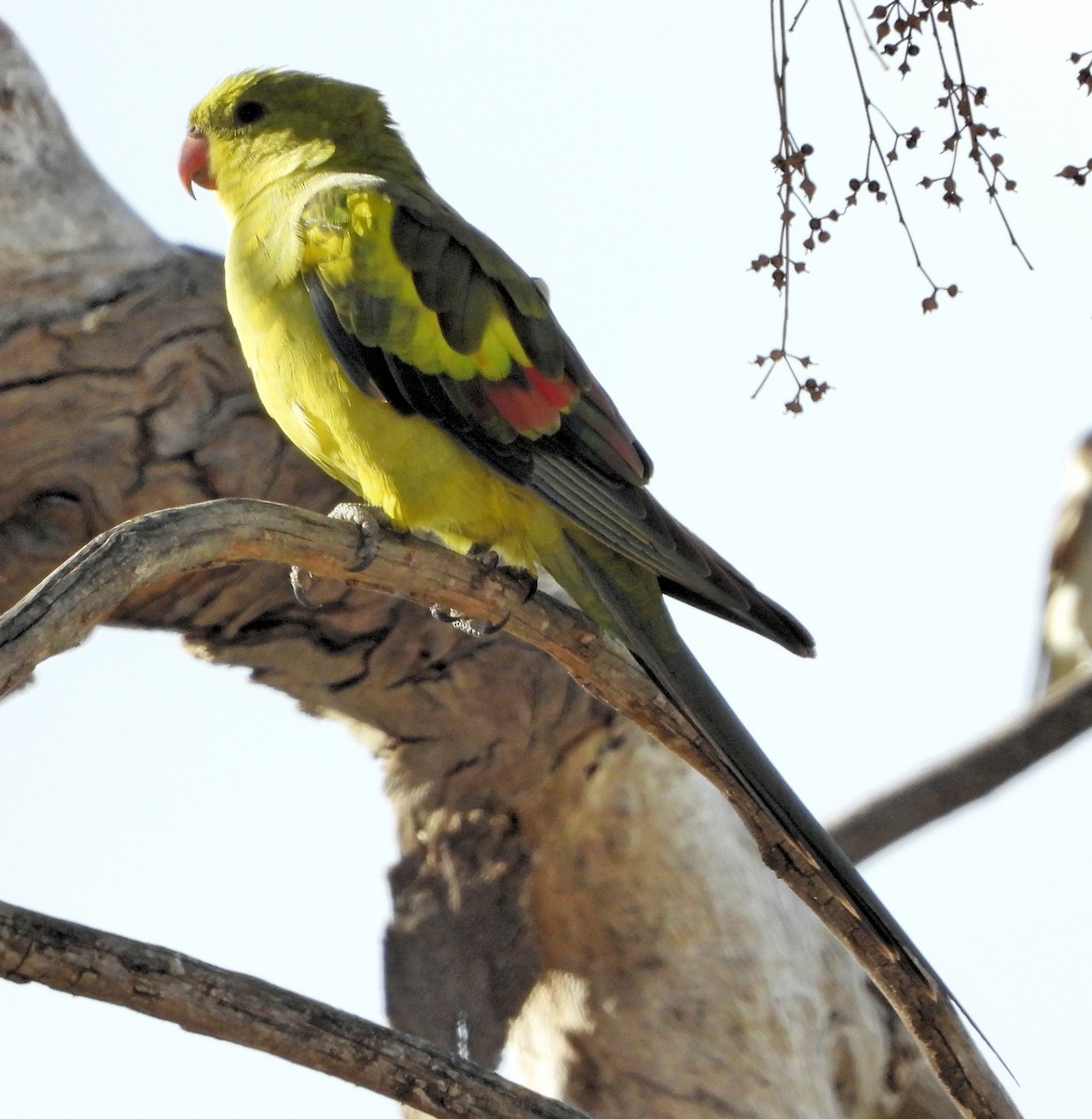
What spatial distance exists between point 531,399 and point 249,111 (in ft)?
4.55

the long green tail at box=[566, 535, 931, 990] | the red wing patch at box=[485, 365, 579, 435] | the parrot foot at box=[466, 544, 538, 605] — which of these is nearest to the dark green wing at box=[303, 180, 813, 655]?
the red wing patch at box=[485, 365, 579, 435]

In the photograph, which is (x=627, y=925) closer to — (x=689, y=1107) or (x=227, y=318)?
(x=689, y=1107)

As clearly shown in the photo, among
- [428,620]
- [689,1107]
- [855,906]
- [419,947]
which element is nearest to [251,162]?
[428,620]

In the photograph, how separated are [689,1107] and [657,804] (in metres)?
0.87

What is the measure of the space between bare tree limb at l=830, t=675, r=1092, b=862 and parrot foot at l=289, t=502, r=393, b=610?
189cm

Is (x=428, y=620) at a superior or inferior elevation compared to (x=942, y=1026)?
superior

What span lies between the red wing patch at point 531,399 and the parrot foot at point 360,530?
15.3 inches

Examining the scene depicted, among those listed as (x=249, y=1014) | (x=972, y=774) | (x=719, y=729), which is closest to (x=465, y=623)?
(x=719, y=729)

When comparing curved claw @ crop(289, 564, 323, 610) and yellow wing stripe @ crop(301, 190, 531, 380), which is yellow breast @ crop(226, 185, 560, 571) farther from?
curved claw @ crop(289, 564, 323, 610)

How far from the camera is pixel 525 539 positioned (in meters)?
3.60

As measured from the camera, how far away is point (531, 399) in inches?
144

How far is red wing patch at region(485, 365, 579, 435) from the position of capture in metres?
3.58

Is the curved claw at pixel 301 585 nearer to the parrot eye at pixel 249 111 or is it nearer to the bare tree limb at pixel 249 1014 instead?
the parrot eye at pixel 249 111

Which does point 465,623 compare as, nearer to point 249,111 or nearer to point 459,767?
point 459,767
